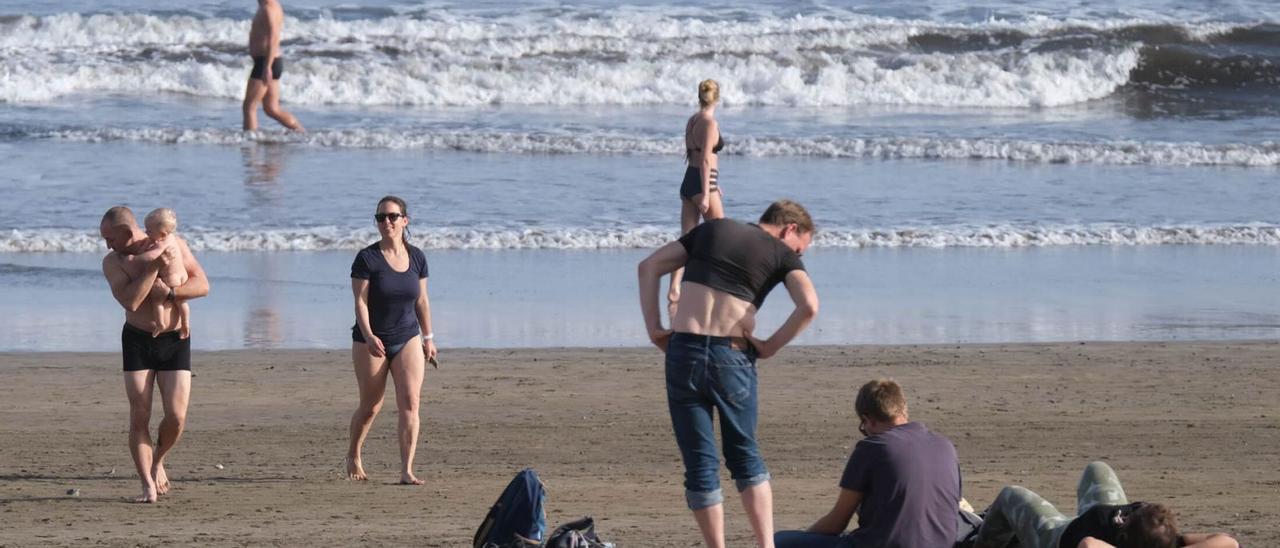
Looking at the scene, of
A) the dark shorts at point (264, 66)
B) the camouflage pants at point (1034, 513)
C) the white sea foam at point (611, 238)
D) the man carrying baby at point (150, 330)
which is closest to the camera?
the camouflage pants at point (1034, 513)

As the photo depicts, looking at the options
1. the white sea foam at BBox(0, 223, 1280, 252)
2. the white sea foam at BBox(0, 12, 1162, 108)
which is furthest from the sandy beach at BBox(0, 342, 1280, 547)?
the white sea foam at BBox(0, 12, 1162, 108)

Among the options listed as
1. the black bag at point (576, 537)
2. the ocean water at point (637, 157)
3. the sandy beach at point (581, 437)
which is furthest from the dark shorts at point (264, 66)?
the black bag at point (576, 537)

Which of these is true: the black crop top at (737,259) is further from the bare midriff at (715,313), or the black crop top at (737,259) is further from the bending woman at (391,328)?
the bending woman at (391,328)

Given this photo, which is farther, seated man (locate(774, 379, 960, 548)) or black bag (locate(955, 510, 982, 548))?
black bag (locate(955, 510, 982, 548))

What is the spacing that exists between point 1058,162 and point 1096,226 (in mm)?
4865

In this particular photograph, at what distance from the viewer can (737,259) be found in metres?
5.87

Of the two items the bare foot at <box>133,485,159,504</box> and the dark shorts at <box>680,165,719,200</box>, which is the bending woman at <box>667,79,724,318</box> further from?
the bare foot at <box>133,485,159,504</box>

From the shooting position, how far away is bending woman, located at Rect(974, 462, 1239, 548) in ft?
18.0

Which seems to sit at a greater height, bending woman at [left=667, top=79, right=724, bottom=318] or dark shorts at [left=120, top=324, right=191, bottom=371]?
bending woman at [left=667, top=79, right=724, bottom=318]

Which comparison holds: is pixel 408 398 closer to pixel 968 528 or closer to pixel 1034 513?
pixel 968 528

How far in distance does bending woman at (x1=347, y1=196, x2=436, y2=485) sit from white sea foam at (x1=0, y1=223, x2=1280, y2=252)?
21.7 feet

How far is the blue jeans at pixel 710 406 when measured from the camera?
586 cm

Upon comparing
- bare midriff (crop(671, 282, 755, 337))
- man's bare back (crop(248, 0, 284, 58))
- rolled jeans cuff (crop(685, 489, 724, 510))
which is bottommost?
rolled jeans cuff (crop(685, 489, 724, 510))

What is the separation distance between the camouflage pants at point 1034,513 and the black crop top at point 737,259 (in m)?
1.16
